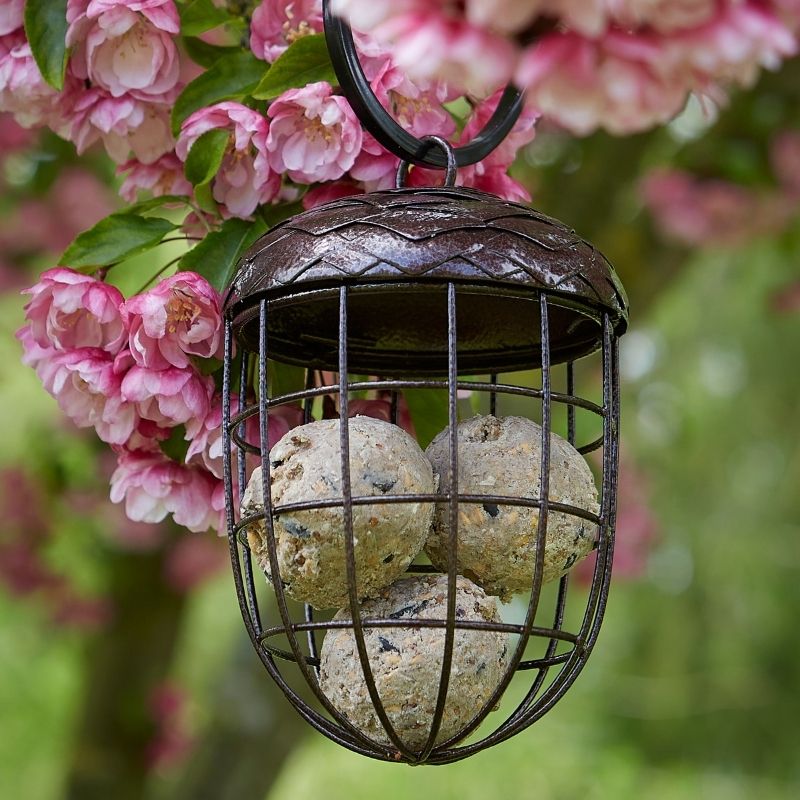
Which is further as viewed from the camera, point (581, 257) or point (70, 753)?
point (70, 753)

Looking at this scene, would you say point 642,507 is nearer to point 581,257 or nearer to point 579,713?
point 581,257

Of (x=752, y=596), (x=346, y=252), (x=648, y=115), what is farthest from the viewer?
(x=752, y=596)

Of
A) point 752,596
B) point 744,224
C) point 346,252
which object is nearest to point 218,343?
point 346,252

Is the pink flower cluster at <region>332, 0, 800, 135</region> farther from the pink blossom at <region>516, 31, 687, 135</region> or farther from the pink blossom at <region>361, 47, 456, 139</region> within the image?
the pink blossom at <region>361, 47, 456, 139</region>

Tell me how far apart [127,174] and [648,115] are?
0.70 meters

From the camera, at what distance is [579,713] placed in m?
6.42

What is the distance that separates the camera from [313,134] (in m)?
0.99

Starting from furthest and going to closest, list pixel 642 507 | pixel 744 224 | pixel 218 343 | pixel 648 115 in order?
pixel 642 507 → pixel 744 224 → pixel 218 343 → pixel 648 115

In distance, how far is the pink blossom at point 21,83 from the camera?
41.8 inches

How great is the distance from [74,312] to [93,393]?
0.23 feet

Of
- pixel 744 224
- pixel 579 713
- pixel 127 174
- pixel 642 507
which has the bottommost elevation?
pixel 579 713

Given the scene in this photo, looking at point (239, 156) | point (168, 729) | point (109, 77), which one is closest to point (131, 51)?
point (109, 77)

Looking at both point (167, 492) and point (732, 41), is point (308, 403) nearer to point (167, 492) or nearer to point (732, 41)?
point (167, 492)

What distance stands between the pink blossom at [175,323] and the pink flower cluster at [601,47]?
435mm
